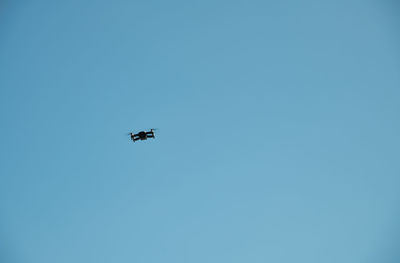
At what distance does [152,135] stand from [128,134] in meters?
3.56

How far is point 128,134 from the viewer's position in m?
57.1

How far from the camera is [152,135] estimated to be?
56.7 metres
